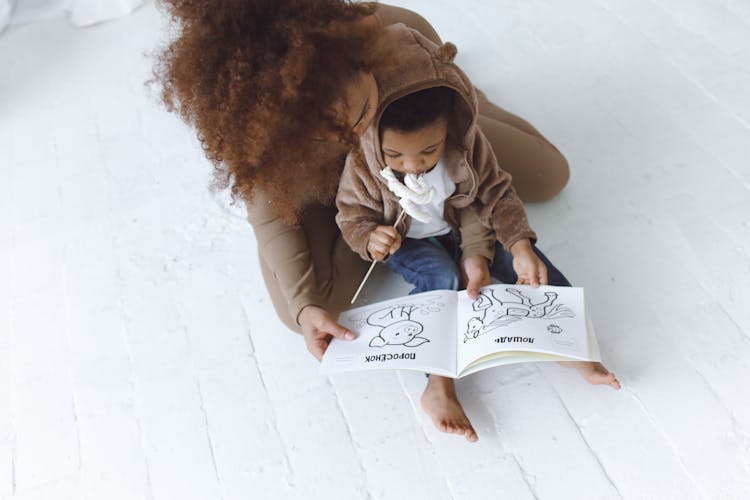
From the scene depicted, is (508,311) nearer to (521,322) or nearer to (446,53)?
(521,322)

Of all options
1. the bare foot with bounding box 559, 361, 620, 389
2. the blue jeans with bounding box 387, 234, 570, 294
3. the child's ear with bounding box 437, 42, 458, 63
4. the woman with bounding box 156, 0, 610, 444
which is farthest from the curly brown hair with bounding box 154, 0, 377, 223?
the bare foot with bounding box 559, 361, 620, 389

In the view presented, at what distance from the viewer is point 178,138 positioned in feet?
4.99

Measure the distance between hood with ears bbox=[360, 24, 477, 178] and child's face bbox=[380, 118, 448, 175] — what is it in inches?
0.6

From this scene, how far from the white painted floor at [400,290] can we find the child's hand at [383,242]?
15cm

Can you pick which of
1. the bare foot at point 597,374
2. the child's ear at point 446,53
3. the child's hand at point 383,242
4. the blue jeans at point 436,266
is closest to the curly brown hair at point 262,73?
the child's ear at point 446,53

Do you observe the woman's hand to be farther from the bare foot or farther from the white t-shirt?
the bare foot

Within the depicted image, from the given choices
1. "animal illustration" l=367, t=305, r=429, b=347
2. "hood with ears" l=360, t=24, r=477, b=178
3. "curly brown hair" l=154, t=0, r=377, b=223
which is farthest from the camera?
"animal illustration" l=367, t=305, r=429, b=347

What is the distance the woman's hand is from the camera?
1020 mm

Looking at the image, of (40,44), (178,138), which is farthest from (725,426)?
(40,44)

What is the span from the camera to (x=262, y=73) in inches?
28.4

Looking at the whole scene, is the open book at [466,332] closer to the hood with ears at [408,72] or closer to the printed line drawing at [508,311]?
the printed line drawing at [508,311]

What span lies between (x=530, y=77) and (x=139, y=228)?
903mm

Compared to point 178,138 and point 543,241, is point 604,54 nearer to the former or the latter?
point 543,241

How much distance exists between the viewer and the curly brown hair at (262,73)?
0.72 m
